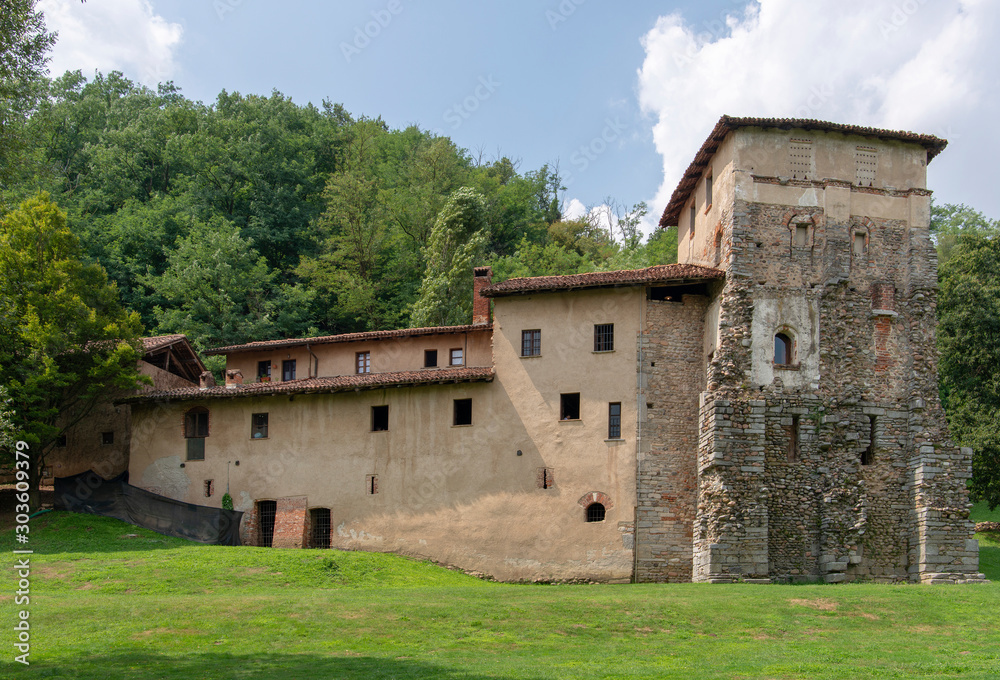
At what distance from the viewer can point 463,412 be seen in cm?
3619

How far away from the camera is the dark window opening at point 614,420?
34.3m

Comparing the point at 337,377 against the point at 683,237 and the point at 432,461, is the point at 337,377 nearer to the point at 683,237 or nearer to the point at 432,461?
the point at 432,461

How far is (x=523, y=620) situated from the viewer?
22.5 m

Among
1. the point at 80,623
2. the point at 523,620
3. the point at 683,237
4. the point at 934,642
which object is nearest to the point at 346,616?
the point at 523,620

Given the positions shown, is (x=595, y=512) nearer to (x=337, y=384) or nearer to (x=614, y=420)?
(x=614, y=420)

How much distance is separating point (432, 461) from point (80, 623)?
16.4 metres

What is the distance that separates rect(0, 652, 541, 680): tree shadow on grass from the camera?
16641mm

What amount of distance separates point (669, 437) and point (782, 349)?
5101 mm

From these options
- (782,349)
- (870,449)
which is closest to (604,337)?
(782,349)

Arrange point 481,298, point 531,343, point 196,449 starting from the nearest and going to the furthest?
point 531,343, point 196,449, point 481,298

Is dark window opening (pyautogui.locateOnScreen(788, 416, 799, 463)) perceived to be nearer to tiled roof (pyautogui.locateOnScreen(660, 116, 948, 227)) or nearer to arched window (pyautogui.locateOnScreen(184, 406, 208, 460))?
tiled roof (pyautogui.locateOnScreen(660, 116, 948, 227))

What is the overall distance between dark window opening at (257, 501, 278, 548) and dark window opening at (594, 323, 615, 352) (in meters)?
14.0

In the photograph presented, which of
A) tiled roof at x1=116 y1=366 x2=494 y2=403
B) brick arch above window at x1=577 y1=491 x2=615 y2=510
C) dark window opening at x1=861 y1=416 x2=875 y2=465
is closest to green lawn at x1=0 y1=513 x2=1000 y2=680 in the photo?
brick arch above window at x1=577 y1=491 x2=615 y2=510

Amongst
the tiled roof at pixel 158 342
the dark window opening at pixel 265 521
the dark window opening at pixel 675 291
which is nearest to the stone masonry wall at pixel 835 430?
the dark window opening at pixel 675 291
